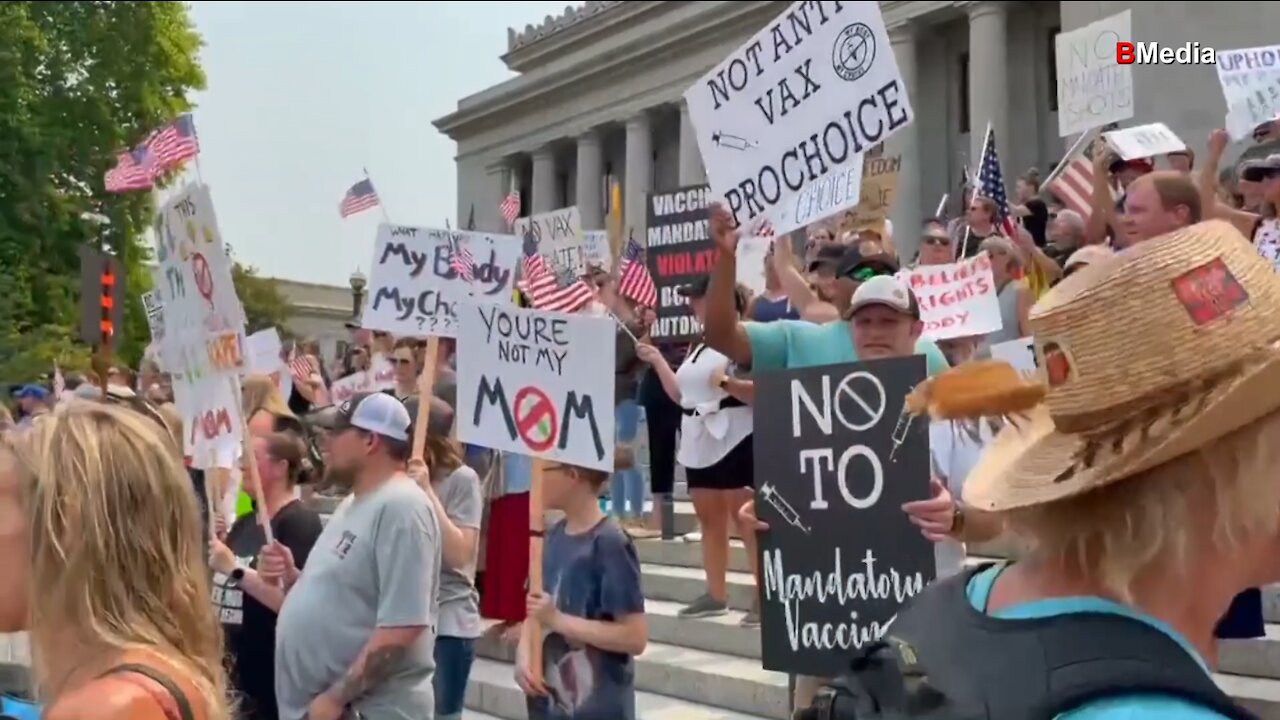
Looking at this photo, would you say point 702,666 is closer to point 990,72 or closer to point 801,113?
point 801,113

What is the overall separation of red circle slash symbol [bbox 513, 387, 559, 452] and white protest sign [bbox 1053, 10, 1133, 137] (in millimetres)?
6132

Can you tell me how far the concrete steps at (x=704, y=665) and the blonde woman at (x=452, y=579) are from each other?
4.07 feet

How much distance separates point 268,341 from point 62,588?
8.62 m

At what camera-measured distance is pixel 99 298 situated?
12.8 meters

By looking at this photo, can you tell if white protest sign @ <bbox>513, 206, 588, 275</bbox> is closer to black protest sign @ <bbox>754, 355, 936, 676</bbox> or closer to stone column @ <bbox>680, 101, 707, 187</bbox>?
black protest sign @ <bbox>754, 355, 936, 676</bbox>

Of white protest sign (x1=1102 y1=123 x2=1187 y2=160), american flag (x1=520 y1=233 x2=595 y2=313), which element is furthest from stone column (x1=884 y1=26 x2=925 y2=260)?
white protest sign (x1=1102 y1=123 x2=1187 y2=160)

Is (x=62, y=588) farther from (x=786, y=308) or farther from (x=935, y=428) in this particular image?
(x=786, y=308)

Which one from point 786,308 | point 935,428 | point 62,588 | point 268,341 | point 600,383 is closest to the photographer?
point 62,588

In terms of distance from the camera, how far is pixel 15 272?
14.7 m

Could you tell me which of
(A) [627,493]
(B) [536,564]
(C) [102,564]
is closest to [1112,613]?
(C) [102,564]

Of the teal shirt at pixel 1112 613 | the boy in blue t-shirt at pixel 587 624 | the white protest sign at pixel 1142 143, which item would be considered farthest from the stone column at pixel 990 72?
the teal shirt at pixel 1112 613

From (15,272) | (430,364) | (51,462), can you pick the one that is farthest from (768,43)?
(15,272)

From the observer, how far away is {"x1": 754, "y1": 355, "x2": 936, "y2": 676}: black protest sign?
4.02m

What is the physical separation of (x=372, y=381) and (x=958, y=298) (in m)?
6.84
